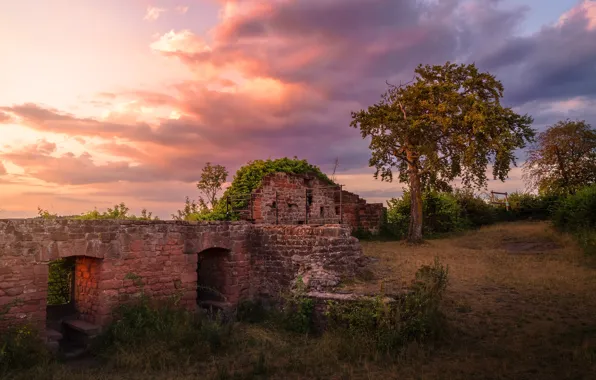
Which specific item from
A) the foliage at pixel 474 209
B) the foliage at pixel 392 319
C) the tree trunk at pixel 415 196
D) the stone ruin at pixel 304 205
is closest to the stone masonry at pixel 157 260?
the foliage at pixel 392 319

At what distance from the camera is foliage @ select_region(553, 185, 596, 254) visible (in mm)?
15711

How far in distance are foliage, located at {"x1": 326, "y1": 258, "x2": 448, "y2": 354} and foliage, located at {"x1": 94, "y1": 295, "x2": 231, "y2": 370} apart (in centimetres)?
239

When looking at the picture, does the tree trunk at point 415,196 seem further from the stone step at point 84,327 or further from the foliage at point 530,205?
the stone step at point 84,327

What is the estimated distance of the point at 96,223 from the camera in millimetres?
9172

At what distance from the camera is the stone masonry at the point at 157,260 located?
8.34m

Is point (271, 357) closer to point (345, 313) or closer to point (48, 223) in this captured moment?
point (345, 313)

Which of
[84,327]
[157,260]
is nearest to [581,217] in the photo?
[157,260]

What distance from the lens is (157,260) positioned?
1000 cm

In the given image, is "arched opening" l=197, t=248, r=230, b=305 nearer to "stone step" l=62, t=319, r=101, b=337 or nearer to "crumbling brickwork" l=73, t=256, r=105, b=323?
"crumbling brickwork" l=73, t=256, r=105, b=323

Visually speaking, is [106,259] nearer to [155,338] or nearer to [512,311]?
[155,338]

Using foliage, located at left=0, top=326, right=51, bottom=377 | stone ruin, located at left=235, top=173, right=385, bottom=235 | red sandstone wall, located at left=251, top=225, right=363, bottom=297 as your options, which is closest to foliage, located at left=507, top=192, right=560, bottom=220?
stone ruin, located at left=235, top=173, right=385, bottom=235

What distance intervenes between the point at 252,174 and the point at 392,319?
12239mm

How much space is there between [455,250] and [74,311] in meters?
13.3

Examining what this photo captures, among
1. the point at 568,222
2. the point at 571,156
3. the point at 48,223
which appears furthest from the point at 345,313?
the point at 571,156
